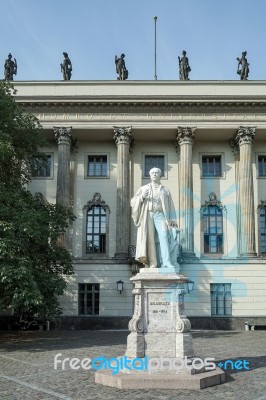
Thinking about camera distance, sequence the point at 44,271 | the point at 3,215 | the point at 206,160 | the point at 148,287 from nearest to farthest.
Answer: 1. the point at 148,287
2. the point at 3,215
3. the point at 44,271
4. the point at 206,160

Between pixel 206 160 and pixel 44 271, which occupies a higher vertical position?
pixel 206 160

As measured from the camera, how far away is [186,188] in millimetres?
33750

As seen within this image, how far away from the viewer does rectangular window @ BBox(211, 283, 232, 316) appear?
3188cm

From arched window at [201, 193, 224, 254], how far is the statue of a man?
74.5 feet

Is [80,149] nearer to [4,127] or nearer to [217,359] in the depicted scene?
[4,127]

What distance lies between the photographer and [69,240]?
33.8m

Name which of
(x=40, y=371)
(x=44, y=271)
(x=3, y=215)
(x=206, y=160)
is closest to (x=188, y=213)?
(x=206, y=160)

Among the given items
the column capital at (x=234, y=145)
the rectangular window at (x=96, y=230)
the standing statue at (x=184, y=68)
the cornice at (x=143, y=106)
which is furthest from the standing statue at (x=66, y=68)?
the column capital at (x=234, y=145)

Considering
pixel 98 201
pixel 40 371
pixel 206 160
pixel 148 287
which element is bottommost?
pixel 40 371

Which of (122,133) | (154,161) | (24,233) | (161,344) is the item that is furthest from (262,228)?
(161,344)

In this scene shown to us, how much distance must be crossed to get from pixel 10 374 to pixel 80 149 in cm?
2493

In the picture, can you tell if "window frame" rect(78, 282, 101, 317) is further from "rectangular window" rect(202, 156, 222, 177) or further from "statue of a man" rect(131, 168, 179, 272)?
"statue of a man" rect(131, 168, 179, 272)

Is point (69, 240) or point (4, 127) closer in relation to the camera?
point (4, 127)

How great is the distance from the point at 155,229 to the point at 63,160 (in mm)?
23028
